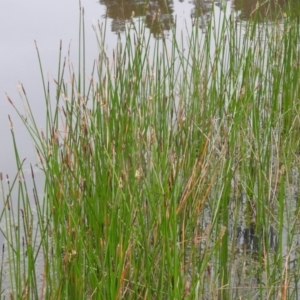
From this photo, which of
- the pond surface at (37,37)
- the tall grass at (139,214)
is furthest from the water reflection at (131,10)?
the tall grass at (139,214)

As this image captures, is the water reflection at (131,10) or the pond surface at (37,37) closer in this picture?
the pond surface at (37,37)

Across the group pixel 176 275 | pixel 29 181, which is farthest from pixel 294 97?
pixel 176 275

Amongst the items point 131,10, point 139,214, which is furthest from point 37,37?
point 139,214

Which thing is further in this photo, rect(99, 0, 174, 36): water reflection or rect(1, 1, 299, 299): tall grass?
rect(99, 0, 174, 36): water reflection

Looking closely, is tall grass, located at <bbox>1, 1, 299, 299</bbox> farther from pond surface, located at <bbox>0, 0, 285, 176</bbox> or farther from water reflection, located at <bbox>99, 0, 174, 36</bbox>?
water reflection, located at <bbox>99, 0, 174, 36</bbox>

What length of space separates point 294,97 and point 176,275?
1536mm

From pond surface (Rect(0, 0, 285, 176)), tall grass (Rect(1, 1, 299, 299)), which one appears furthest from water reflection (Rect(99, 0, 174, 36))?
tall grass (Rect(1, 1, 299, 299))

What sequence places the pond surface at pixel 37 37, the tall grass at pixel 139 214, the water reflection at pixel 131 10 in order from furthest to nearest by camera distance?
the water reflection at pixel 131 10
the pond surface at pixel 37 37
the tall grass at pixel 139 214

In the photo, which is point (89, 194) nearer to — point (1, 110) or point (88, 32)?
point (1, 110)

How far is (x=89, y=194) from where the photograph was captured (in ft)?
5.91

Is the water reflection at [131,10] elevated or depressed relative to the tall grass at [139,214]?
elevated

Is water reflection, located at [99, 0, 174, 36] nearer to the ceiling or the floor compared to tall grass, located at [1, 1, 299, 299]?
nearer to the ceiling

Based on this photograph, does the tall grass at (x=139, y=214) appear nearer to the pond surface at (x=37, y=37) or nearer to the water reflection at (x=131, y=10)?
the pond surface at (x=37, y=37)

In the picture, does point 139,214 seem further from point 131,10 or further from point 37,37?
point 131,10
